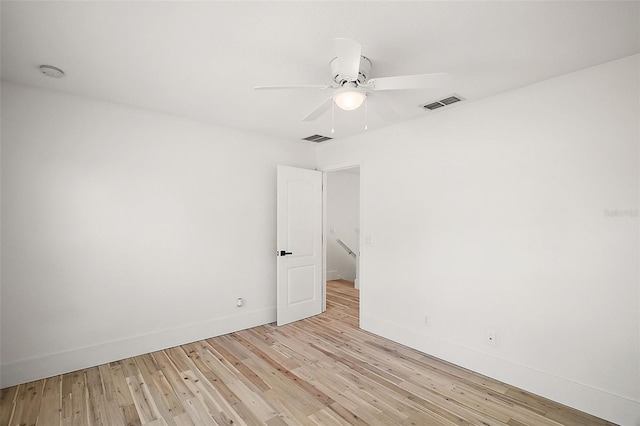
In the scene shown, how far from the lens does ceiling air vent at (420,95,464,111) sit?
2.92m

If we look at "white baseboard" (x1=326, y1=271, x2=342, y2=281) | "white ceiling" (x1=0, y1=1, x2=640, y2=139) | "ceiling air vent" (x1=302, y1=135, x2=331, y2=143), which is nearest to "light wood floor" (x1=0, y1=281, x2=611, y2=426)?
"white ceiling" (x1=0, y1=1, x2=640, y2=139)

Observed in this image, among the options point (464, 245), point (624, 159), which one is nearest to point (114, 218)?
point (464, 245)

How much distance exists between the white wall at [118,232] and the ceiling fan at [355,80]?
2.11 metres

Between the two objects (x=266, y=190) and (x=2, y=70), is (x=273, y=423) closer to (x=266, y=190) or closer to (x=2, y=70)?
(x=266, y=190)

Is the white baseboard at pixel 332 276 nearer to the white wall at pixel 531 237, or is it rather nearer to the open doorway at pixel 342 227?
the open doorway at pixel 342 227

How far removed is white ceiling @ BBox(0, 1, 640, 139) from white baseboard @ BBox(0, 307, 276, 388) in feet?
8.22

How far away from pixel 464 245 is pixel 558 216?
0.83m

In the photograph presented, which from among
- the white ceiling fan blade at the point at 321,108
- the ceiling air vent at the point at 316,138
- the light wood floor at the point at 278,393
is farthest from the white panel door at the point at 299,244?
the white ceiling fan blade at the point at 321,108

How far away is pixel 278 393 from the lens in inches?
101

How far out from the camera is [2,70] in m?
2.41

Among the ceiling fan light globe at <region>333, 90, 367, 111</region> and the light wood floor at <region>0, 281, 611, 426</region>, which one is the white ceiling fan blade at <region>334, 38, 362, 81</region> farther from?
the light wood floor at <region>0, 281, 611, 426</region>

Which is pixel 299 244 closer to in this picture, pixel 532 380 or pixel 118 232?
pixel 118 232

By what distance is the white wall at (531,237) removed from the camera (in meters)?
2.21

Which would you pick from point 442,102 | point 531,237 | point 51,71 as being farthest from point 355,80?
point 51,71
